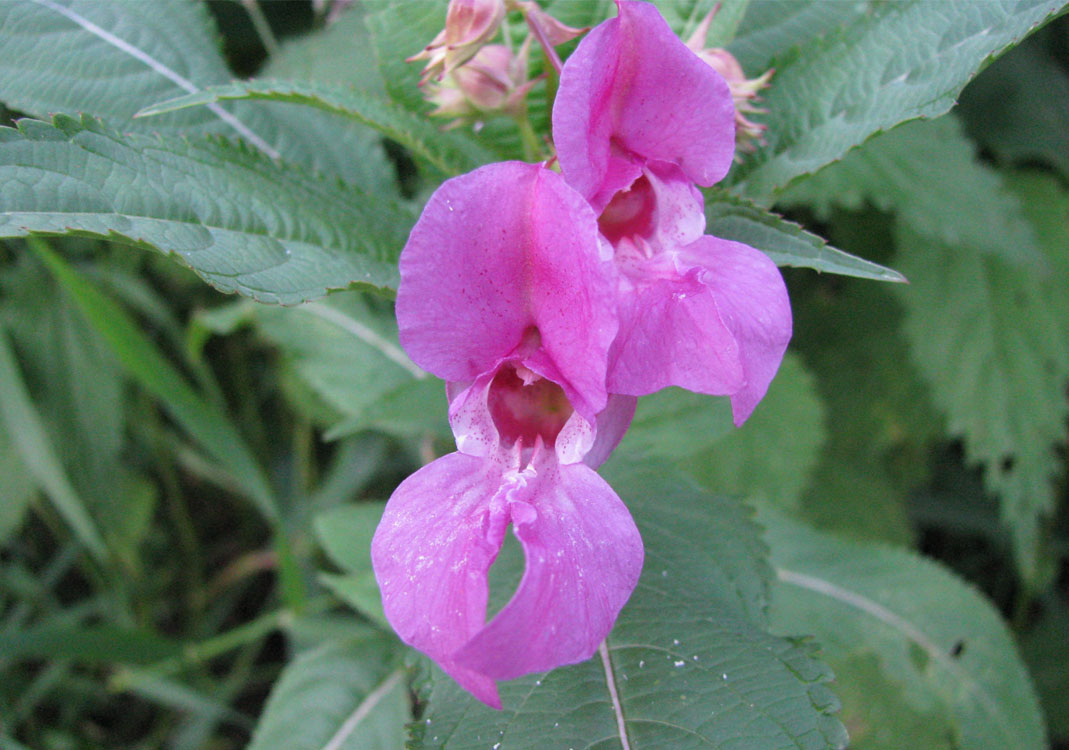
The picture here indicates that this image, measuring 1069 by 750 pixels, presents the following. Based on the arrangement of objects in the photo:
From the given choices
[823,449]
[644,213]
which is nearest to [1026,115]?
[823,449]

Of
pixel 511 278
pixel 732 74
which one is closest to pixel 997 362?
pixel 732 74

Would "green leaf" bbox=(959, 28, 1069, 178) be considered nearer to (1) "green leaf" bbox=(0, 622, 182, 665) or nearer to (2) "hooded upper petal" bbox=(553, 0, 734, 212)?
(2) "hooded upper petal" bbox=(553, 0, 734, 212)

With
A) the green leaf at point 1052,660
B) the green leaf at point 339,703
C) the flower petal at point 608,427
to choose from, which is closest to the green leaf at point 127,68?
the flower petal at point 608,427

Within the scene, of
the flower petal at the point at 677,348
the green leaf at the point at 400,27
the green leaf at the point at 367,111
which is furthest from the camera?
the green leaf at the point at 400,27

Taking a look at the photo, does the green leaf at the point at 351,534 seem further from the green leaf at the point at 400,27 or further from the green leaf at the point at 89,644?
the green leaf at the point at 400,27

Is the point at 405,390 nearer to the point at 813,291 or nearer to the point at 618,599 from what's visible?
the point at 618,599
